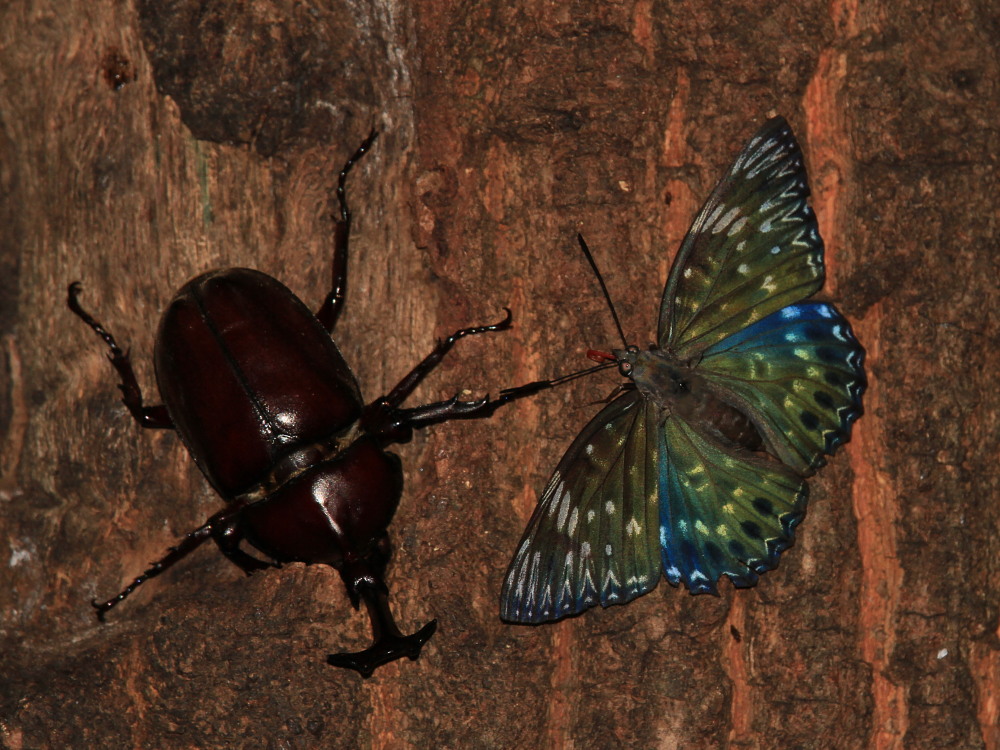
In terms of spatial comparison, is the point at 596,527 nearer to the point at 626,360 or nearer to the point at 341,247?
the point at 626,360

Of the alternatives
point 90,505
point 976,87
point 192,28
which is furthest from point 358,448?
point 976,87

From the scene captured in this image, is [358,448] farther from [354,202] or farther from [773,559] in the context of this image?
[773,559]

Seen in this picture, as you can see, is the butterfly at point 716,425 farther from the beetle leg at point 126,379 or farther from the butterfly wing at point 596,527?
the beetle leg at point 126,379

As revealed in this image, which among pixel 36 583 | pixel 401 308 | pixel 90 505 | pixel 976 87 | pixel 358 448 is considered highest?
pixel 976 87

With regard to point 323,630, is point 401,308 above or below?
above

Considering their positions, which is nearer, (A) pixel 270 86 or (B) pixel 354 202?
(A) pixel 270 86

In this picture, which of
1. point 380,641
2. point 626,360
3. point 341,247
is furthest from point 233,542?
point 626,360

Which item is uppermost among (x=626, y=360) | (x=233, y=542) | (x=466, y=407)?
(x=626, y=360)
